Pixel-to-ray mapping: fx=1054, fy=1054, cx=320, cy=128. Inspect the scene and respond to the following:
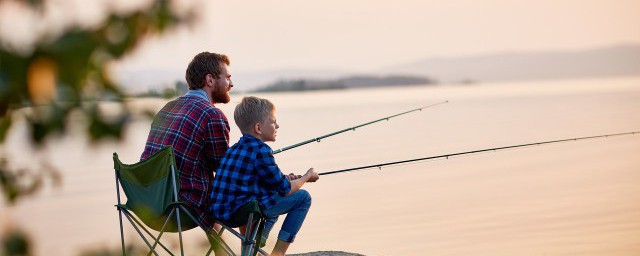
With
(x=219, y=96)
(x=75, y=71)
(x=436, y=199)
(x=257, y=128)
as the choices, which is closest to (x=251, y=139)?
(x=257, y=128)

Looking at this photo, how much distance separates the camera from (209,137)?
3.97 meters

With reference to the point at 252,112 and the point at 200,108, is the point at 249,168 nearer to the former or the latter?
the point at 252,112

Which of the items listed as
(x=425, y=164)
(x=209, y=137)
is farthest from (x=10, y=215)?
(x=425, y=164)

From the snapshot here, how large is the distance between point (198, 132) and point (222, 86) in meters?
0.22

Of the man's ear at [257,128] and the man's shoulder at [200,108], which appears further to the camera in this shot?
the man's shoulder at [200,108]

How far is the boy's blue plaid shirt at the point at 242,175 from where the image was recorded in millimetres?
3736

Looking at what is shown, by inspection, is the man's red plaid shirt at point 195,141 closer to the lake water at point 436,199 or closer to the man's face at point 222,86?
the man's face at point 222,86

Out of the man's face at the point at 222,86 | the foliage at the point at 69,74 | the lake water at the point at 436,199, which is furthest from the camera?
the lake water at the point at 436,199

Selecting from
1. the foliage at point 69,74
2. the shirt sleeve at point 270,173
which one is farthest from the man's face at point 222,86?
the foliage at point 69,74

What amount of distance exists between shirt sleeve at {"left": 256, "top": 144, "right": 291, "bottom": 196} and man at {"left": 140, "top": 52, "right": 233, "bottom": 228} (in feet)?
0.82

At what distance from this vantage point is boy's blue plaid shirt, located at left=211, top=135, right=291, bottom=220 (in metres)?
3.74

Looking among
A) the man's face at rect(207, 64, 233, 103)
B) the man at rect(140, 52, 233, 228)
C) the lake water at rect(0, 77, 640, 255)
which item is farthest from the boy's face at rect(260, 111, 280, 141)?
the lake water at rect(0, 77, 640, 255)

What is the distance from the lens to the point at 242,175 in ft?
12.3

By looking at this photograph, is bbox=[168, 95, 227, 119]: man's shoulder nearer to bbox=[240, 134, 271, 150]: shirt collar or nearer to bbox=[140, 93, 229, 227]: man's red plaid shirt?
bbox=[140, 93, 229, 227]: man's red plaid shirt
